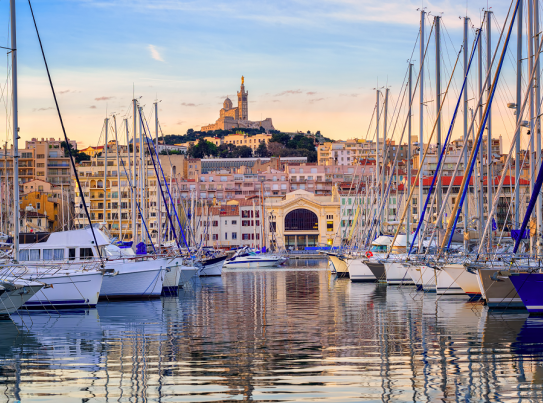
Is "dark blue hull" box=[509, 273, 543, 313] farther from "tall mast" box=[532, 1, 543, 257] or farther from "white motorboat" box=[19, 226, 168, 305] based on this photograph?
"white motorboat" box=[19, 226, 168, 305]

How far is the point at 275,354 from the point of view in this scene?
57.5 ft

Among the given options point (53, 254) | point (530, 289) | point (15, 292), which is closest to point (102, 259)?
point (53, 254)

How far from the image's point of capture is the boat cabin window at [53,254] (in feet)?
106

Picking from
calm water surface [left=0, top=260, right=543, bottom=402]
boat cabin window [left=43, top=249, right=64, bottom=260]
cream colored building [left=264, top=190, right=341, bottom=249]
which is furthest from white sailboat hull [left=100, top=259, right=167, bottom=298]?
cream colored building [left=264, top=190, right=341, bottom=249]

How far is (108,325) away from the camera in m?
24.2

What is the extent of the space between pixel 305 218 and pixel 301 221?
905 millimetres

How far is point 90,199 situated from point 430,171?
2318 inches

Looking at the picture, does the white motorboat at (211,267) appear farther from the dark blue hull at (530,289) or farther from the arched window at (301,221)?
the arched window at (301,221)

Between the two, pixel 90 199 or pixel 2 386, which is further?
pixel 90 199

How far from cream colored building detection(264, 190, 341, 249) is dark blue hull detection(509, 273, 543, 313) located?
10827 cm

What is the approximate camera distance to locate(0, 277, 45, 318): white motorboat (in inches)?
916

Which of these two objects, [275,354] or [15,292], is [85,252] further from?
[275,354]

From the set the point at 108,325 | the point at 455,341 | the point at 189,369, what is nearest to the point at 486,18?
the point at 455,341

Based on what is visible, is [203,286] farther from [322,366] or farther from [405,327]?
[322,366]
